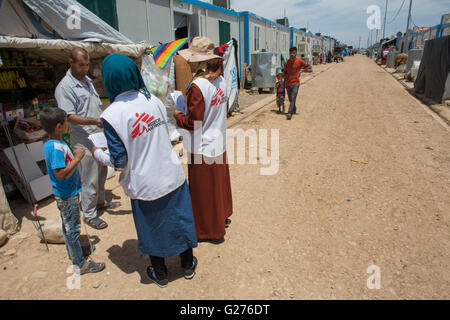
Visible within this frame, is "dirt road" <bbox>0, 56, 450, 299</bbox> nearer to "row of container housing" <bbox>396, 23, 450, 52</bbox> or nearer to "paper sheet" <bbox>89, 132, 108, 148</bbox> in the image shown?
"paper sheet" <bbox>89, 132, 108, 148</bbox>

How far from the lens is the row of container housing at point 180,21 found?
721 centimetres

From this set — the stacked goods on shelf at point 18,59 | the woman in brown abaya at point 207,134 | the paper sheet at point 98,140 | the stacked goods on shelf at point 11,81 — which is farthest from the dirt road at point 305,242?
the stacked goods on shelf at point 18,59

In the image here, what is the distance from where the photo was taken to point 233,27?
14.5 meters

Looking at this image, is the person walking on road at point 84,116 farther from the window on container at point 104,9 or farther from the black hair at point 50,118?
the window on container at point 104,9

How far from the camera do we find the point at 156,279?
8.18 ft

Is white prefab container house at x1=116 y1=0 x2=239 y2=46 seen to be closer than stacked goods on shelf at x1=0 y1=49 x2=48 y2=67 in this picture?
No

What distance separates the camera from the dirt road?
2.45m

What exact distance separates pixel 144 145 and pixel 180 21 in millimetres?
9549

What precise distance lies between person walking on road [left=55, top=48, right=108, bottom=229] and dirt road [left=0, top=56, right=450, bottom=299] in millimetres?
417

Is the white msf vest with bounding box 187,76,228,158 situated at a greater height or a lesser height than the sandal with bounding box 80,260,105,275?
greater

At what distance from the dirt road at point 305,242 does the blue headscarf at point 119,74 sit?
68.1 inches

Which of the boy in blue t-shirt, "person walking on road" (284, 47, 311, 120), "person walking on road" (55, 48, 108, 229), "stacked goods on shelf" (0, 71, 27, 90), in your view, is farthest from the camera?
"person walking on road" (284, 47, 311, 120)

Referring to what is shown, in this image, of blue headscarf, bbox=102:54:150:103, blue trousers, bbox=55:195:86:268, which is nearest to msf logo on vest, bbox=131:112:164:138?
blue headscarf, bbox=102:54:150:103
